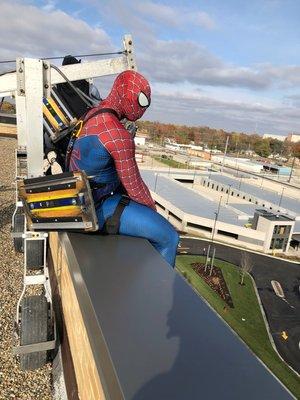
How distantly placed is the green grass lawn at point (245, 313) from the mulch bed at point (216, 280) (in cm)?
33

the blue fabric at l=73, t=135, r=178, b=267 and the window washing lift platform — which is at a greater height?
the blue fabric at l=73, t=135, r=178, b=267

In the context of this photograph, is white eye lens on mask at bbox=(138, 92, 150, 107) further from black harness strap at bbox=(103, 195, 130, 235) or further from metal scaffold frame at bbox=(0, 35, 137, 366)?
metal scaffold frame at bbox=(0, 35, 137, 366)

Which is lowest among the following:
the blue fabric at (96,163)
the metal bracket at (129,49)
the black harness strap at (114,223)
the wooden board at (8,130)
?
the wooden board at (8,130)

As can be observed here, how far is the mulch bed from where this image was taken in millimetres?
25359

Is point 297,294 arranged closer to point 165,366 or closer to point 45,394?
point 45,394

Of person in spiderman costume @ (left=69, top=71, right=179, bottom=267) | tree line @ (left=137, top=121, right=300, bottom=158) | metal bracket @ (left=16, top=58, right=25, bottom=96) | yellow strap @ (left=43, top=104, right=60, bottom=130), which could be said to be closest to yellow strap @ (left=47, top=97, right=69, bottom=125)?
yellow strap @ (left=43, top=104, right=60, bottom=130)

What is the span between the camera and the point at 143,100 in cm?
329

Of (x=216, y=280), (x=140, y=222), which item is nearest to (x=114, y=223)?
(x=140, y=222)

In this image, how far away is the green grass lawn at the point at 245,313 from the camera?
711 inches

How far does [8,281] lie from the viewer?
25.8 feet

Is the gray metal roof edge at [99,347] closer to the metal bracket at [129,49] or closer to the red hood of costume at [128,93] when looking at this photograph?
the red hood of costume at [128,93]

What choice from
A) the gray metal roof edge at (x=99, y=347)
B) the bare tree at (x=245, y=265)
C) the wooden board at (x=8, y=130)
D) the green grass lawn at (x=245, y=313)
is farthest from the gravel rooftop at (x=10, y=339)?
the bare tree at (x=245, y=265)

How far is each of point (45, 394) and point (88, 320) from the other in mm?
3182

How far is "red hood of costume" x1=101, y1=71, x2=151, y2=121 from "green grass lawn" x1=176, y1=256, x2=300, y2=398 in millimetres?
16713
